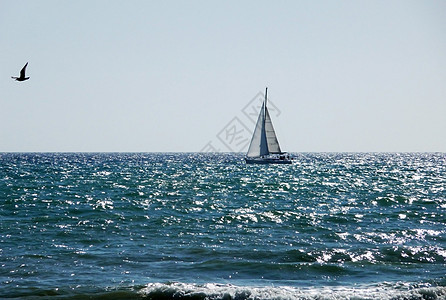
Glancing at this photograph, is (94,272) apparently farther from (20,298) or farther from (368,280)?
(368,280)

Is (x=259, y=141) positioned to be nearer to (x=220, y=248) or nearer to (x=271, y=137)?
(x=271, y=137)

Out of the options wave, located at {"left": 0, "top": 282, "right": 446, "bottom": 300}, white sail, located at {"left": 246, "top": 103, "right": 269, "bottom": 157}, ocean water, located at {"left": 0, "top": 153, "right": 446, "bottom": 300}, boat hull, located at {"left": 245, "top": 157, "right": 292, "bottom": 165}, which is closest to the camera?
wave, located at {"left": 0, "top": 282, "right": 446, "bottom": 300}

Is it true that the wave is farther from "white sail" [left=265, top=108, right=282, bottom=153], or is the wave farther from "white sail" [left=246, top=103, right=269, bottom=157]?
"white sail" [left=265, top=108, right=282, bottom=153]

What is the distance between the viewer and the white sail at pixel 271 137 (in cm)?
9075

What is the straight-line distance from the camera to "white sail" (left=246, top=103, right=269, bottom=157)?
294 ft

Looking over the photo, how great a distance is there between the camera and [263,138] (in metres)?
92.1

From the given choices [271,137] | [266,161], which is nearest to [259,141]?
[271,137]

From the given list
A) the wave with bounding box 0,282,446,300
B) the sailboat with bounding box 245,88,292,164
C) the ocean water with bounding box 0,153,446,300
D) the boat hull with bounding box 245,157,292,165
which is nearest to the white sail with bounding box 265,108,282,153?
the sailboat with bounding box 245,88,292,164

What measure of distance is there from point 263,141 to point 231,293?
78.1 metres

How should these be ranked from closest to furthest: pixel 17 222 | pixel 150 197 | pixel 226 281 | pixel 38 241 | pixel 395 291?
pixel 395 291
pixel 226 281
pixel 38 241
pixel 17 222
pixel 150 197

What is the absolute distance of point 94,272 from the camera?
1755cm

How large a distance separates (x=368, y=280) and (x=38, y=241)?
47.9 ft

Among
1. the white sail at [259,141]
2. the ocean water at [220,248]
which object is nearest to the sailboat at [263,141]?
the white sail at [259,141]

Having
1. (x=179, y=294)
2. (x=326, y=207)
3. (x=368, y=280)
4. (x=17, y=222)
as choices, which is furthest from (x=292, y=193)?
(x=179, y=294)
